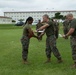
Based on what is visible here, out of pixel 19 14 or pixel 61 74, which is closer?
pixel 61 74

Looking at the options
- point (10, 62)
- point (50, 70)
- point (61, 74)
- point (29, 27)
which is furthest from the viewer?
point (10, 62)

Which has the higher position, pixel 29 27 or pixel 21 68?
pixel 29 27

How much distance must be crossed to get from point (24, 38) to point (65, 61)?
207 centimetres

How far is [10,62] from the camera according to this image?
13109mm

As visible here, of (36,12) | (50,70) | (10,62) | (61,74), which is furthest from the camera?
(36,12)

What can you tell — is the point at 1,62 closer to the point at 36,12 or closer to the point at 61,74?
the point at 61,74

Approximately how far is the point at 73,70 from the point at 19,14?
182889mm

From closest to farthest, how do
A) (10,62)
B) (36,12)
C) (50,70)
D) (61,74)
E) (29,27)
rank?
1. (61,74)
2. (50,70)
3. (29,27)
4. (10,62)
5. (36,12)

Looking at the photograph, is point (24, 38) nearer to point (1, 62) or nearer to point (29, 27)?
point (29, 27)

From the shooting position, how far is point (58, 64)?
1227 centimetres

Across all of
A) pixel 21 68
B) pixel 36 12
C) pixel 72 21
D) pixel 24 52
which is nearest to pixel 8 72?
pixel 21 68

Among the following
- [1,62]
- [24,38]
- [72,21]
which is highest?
[72,21]

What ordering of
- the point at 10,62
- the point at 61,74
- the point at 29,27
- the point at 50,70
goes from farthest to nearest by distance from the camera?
the point at 10,62 → the point at 29,27 → the point at 50,70 → the point at 61,74

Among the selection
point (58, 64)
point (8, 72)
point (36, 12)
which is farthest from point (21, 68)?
point (36, 12)
